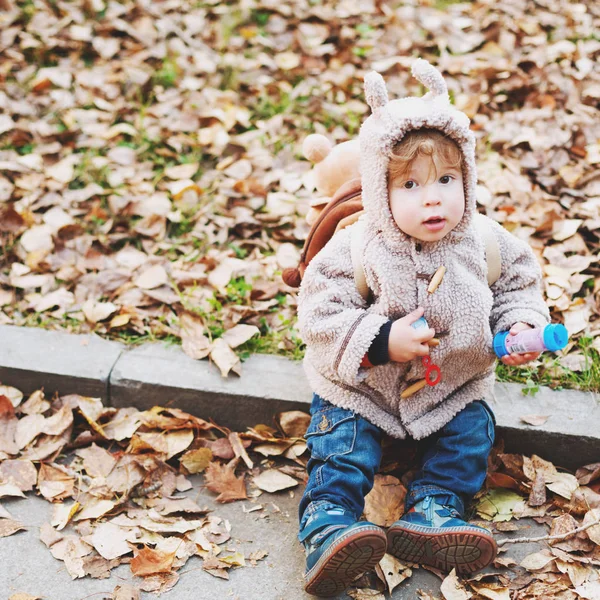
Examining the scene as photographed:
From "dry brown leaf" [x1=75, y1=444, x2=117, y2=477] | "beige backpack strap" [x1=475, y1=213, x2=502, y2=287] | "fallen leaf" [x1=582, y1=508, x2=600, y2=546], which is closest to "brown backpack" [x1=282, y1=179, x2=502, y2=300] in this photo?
"beige backpack strap" [x1=475, y1=213, x2=502, y2=287]

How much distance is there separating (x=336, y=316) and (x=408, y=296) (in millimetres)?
194

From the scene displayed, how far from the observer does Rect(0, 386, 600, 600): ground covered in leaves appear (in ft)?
6.52

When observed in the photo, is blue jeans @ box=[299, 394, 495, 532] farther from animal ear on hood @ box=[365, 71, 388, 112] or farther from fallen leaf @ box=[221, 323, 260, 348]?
animal ear on hood @ box=[365, 71, 388, 112]

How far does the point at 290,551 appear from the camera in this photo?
2.10 m

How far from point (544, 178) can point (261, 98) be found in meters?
1.55

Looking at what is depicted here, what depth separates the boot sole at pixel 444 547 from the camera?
1883 millimetres

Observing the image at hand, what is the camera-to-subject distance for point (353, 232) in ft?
6.79

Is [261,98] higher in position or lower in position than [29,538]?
higher

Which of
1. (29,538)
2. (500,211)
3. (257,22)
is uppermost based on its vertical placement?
(257,22)

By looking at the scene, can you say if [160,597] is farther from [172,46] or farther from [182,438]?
[172,46]

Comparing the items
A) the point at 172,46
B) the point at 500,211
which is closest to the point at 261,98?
the point at 172,46

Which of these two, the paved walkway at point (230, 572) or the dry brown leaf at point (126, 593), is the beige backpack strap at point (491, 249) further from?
the dry brown leaf at point (126, 593)

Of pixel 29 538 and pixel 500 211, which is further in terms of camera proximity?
pixel 500 211

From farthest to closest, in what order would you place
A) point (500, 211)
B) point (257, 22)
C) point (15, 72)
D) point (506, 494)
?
point (257, 22), point (15, 72), point (500, 211), point (506, 494)
